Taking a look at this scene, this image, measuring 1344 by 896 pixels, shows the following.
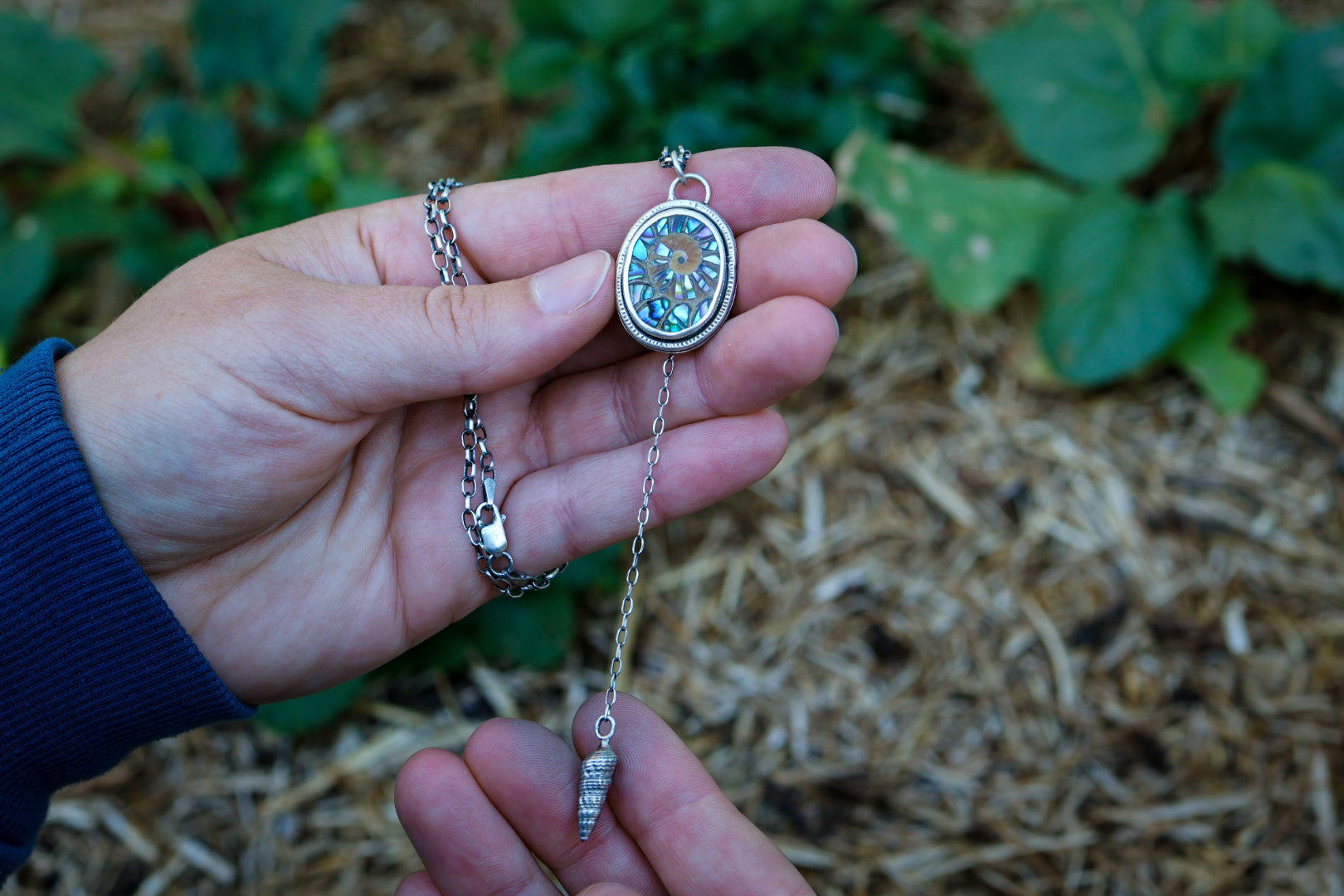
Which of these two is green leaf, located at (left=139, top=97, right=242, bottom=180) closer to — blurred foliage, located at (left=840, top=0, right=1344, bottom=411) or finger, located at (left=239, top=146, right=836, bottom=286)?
finger, located at (left=239, top=146, right=836, bottom=286)

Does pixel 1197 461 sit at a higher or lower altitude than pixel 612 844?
lower

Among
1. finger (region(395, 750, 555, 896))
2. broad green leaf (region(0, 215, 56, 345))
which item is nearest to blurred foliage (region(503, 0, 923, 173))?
broad green leaf (region(0, 215, 56, 345))

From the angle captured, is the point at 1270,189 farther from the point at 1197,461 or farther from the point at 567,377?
the point at 567,377

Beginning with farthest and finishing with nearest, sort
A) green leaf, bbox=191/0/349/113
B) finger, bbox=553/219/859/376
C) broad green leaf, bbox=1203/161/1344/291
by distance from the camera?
green leaf, bbox=191/0/349/113 → broad green leaf, bbox=1203/161/1344/291 → finger, bbox=553/219/859/376

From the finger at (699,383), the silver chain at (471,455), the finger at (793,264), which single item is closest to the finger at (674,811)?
the silver chain at (471,455)

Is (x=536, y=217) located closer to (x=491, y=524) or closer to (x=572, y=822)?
(x=491, y=524)

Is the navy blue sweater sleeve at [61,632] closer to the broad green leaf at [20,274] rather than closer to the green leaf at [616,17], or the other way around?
the broad green leaf at [20,274]

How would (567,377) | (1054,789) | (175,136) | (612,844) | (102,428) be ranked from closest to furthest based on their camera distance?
(102,428) → (612,844) → (567,377) → (1054,789) → (175,136)

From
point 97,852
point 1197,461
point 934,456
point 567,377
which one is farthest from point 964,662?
point 97,852
